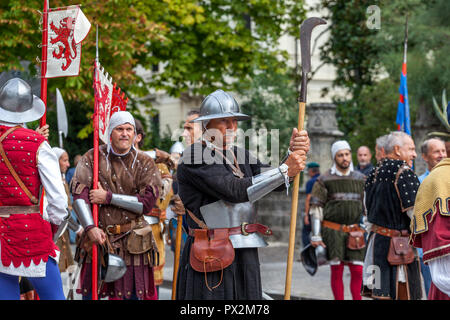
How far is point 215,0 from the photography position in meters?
16.1

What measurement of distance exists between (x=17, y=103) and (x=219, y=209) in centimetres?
158

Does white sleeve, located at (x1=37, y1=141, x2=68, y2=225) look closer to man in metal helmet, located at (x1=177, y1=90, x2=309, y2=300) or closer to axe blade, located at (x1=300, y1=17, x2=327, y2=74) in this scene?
man in metal helmet, located at (x1=177, y1=90, x2=309, y2=300)

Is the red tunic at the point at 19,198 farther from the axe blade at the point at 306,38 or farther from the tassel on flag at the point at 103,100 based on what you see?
the axe blade at the point at 306,38

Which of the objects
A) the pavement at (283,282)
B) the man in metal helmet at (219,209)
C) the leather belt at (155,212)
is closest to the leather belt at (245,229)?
the man in metal helmet at (219,209)

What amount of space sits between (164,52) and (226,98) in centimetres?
1097

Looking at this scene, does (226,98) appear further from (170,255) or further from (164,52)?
(164,52)

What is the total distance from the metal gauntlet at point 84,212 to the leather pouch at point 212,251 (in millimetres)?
1557

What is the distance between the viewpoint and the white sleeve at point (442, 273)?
373cm

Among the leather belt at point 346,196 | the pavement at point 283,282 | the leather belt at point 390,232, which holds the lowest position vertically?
the pavement at point 283,282

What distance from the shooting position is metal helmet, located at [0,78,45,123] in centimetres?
498

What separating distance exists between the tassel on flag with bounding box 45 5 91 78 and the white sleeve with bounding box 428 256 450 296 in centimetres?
332

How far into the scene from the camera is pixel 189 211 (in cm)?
465

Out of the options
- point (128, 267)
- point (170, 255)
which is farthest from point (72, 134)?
point (128, 267)

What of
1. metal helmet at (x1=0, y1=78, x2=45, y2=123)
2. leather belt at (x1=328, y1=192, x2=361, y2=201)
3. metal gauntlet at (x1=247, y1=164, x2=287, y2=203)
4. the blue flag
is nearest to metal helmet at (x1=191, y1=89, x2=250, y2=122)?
metal gauntlet at (x1=247, y1=164, x2=287, y2=203)
